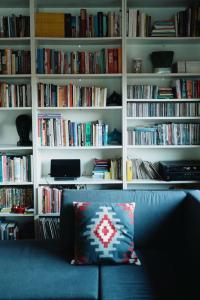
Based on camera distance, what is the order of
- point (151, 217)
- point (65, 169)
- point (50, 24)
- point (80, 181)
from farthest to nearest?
1. point (65, 169)
2. point (80, 181)
3. point (50, 24)
4. point (151, 217)

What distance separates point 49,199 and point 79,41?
5.22 ft

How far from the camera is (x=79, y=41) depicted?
357cm

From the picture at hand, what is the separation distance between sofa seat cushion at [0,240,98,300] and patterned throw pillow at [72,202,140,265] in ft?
0.32

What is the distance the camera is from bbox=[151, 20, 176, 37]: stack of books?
3504mm

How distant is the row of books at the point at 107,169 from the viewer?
3.66m

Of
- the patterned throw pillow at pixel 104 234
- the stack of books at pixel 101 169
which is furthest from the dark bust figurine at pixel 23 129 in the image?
the patterned throw pillow at pixel 104 234

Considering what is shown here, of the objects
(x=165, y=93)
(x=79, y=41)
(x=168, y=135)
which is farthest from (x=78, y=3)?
(x=168, y=135)

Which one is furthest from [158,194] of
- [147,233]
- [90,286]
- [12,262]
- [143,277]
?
[12,262]

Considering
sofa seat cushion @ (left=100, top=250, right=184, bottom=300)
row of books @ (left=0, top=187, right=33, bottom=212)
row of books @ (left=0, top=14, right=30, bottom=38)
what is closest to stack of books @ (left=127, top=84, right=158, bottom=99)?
row of books @ (left=0, top=14, right=30, bottom=38)

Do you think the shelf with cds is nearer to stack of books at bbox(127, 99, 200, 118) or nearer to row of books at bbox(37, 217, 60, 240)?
stack of books at bbox(127, 99, 200, 118)

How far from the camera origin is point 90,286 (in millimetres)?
2074

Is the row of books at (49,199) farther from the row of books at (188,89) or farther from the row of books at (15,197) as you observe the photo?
the row of books at (188,89)

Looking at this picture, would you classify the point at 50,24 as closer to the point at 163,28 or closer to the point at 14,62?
the point at 14,62

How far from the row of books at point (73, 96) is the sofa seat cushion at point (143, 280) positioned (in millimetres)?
1685
